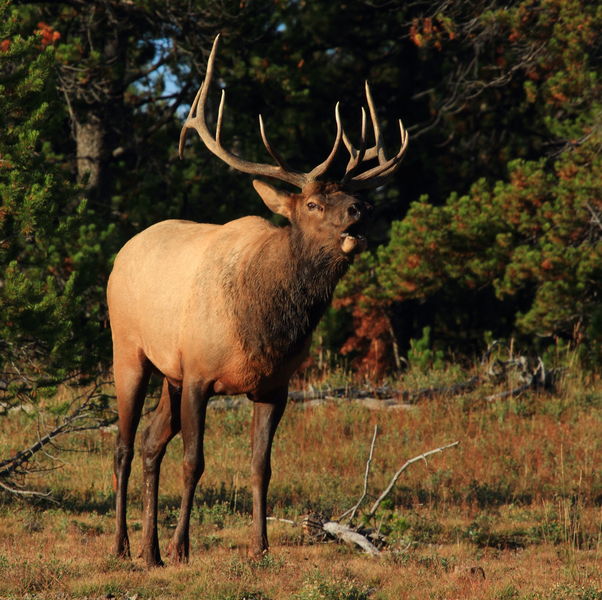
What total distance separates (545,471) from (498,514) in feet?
4.81

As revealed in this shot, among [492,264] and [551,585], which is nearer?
[551,585]

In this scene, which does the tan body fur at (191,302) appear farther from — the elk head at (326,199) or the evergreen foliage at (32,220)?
the evergreen foliage at (32,220)

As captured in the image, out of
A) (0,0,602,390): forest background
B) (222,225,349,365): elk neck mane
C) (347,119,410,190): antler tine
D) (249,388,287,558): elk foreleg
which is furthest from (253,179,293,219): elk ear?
(0,0,602,390): forest background

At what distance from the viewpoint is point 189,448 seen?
6688 mm

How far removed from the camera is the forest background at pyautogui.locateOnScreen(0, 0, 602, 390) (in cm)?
1333

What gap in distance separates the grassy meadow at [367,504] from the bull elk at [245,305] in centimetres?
60

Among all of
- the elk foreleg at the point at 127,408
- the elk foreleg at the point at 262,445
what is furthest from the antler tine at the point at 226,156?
the elk foreleg at the point at 127,408

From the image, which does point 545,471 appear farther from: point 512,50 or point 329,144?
point 329,144

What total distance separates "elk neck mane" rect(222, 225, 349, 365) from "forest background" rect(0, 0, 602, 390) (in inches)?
166

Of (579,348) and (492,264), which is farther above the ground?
(492,264)

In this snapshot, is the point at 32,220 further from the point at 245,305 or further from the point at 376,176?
the point at 376,176

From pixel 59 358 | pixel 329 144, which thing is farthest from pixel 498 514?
pixel 329 144

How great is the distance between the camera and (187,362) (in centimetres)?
672

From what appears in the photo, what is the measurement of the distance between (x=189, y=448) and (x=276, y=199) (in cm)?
173
